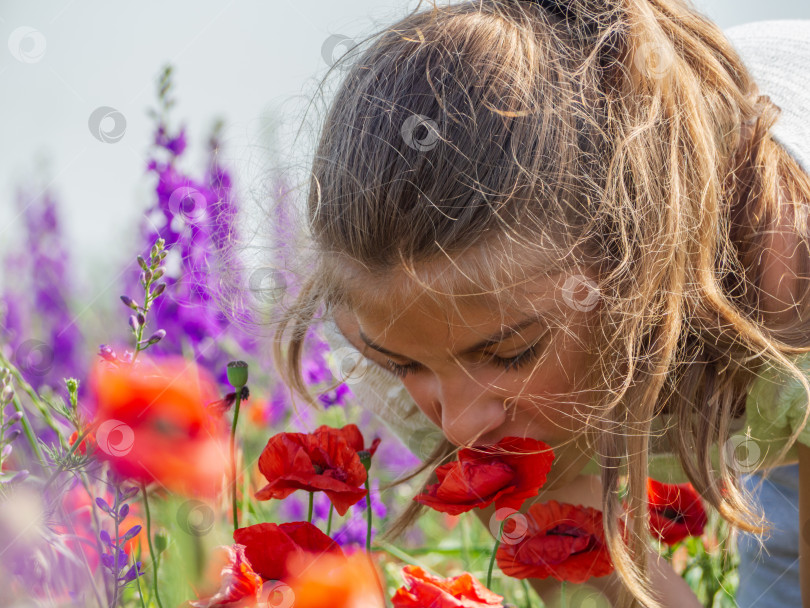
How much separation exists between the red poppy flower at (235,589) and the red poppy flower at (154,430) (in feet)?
0.26

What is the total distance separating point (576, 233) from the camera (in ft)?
1.94

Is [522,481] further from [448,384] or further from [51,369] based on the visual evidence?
[51,369]

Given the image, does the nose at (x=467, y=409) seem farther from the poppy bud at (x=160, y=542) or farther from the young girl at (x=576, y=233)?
the poppy bud at (x=160, y=542)

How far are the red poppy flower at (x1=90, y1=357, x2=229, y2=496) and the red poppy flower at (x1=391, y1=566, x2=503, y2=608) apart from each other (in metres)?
0.13

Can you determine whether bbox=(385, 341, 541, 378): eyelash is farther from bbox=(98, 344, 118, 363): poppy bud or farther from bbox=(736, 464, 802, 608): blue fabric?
bbox=(736, 464, 802, 608): blue fabric

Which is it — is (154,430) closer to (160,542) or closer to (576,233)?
(160,542)

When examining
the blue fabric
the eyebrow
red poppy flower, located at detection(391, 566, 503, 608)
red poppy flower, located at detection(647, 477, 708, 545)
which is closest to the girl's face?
the eyebrow

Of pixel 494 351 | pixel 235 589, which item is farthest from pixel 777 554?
pixel 235 589

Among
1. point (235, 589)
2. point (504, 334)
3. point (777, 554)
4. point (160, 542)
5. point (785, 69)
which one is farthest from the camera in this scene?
point (777, 554)

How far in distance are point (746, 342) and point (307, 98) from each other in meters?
0.48

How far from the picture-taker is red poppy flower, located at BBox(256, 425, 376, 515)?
1.50 ft

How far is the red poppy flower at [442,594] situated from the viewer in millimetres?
356

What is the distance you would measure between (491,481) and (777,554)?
0.90m

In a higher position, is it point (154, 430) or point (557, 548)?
point (154, 430)
